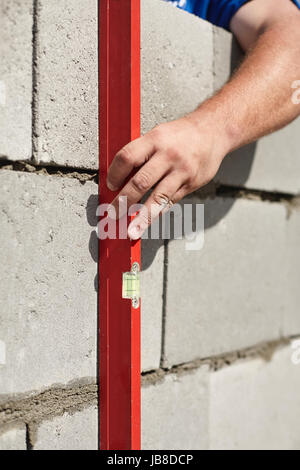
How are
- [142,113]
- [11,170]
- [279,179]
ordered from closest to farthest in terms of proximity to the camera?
1. [11,170]
2. [142,113]
3. [279,179]

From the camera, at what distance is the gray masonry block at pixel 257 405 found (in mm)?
2070

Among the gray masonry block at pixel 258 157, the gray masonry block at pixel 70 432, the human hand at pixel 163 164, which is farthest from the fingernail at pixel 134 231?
the gray masonry block at pixel 258 157

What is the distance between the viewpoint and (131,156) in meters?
1.37

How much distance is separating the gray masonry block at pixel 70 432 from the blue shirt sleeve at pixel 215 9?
4.35ft

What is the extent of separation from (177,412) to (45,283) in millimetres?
725

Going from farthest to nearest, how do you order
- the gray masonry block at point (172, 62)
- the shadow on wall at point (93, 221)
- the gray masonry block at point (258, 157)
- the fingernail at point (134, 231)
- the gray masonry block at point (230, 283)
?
1. the gray masonry block at point (258, 157)
2. the gray masonry block at point (230, 283)
3. the gray masonry block at point (172, 62)
4. the shadow on wall at point (93, 221)
5. the fingernail at point (134, 231)

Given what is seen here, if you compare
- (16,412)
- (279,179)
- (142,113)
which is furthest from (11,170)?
(279,179)

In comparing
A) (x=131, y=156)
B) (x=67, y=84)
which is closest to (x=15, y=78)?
(x=67, y=84)

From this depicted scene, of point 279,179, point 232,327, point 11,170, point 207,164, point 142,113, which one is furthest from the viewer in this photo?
point 279,179

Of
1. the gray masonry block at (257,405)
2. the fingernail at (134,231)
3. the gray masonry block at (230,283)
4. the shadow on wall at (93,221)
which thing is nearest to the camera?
the fingernail at (134,231)

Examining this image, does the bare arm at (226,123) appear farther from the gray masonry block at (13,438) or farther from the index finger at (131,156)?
the gray masonry block at (13,438)
